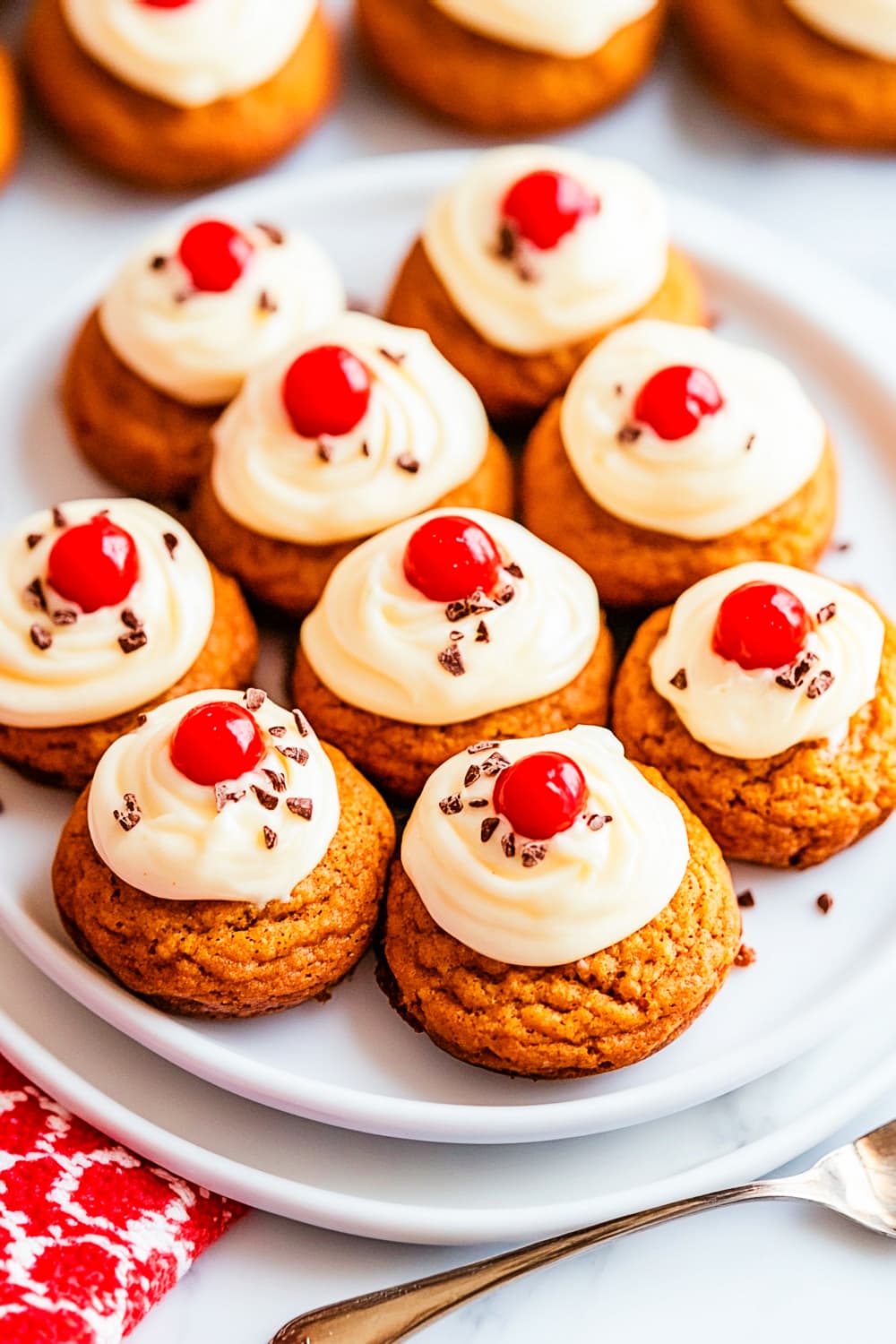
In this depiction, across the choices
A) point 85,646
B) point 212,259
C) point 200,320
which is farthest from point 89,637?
point 212,259

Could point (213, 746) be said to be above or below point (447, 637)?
below

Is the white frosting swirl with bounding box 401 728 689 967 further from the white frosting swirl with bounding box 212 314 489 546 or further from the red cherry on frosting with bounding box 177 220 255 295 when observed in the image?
the red cherry on frosting with bounding box 177 220 255 295

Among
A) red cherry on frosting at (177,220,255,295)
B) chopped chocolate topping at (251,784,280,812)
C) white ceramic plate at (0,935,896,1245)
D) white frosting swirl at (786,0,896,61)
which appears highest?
white frosting swirl at (786,0,896,61)

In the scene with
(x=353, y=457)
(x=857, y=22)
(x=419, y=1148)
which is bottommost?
(x=419, y=1148)

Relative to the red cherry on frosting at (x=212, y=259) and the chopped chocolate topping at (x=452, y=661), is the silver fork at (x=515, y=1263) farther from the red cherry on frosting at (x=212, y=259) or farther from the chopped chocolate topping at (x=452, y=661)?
the red cherry on frosting at (x=212, y=259)

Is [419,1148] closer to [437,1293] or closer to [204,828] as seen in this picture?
[437,1293]

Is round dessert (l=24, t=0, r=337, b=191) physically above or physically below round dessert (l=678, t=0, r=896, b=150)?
below

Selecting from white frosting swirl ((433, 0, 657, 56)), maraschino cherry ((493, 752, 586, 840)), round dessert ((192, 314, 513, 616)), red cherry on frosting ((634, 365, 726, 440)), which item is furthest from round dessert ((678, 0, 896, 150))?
maraschino cherry ((493, 752, 586, 840))
